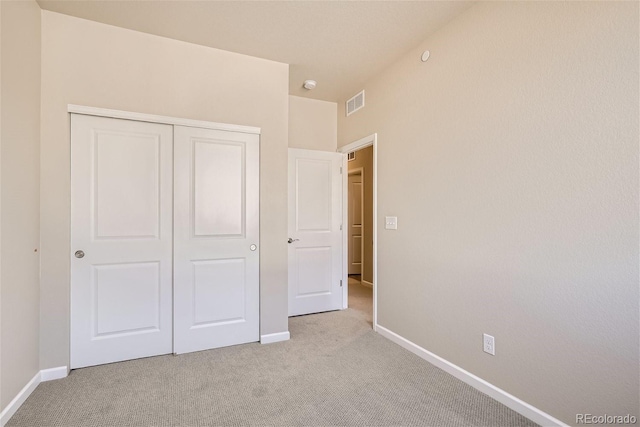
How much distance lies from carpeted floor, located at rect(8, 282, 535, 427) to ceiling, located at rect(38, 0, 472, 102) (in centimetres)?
272

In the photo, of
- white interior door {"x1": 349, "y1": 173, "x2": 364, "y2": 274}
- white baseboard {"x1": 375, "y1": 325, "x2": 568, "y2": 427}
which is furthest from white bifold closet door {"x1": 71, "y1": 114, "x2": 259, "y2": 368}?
white interior door {"x1": 349, "y1": 173, "x2": 364, "y2": 274}

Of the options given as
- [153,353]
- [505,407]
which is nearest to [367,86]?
[505,407]

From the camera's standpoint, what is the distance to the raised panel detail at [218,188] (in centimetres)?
271

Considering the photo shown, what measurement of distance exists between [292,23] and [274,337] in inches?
108

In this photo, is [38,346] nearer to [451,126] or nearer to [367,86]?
[451,126]

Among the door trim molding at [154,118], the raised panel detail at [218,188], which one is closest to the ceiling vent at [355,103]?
the door trim molding at [154,118]

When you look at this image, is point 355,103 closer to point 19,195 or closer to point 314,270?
point 314,270

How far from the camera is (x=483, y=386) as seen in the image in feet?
6.82

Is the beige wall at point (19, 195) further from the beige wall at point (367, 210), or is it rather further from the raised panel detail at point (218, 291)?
the beige wall at point (367, 210)

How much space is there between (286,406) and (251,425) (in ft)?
0.82

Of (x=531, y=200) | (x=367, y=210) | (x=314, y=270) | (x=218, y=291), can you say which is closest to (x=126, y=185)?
(x=218, y=291)

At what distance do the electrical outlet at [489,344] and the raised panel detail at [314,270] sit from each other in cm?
206

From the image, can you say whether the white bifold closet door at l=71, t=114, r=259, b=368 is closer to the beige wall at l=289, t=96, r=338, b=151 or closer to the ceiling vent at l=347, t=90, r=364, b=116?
the beige wall at l=289, t=96, r=338, b=151

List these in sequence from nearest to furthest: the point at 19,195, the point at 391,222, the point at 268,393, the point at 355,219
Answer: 1. the point at 19,195
2. the point at 268,393
3. the point at 391,222
4. the point at 355,219
